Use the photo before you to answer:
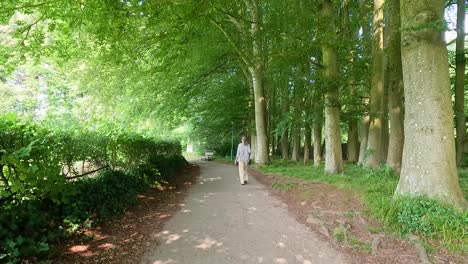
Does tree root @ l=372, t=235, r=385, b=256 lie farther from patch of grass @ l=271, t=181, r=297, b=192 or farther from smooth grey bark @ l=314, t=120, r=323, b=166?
smooth grey bark @ l=314, t=120, r=323, b=166

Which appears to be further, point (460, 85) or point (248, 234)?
point (460, 85)

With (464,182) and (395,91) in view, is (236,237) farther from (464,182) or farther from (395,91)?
(395,91)

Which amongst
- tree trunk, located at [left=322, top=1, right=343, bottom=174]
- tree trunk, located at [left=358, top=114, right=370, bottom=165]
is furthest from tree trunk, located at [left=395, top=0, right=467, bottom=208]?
tree trunk, located at [left=358, top=114, right=370, bottom=165]

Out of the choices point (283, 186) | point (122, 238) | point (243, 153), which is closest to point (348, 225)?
point (283, 186)

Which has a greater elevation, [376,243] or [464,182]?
[464,182]

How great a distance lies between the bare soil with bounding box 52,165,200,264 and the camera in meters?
4.07

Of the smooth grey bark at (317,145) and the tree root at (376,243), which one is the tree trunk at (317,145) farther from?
the tree root at (376,243)

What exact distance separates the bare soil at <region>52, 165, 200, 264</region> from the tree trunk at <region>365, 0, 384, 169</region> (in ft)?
24.9

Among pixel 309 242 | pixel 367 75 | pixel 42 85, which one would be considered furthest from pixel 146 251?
pixel 42 85

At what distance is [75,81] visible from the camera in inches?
630

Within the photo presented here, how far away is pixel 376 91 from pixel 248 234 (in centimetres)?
856

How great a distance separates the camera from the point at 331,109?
33.0 ft

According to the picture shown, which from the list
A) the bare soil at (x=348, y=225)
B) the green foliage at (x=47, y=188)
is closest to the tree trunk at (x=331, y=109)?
the bare soil at (x=348, y=225)

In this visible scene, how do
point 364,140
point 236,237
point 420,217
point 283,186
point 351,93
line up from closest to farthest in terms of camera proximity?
point 420,217 → point 236,237 → point 283,186 → point 364,140 → point 351,93
